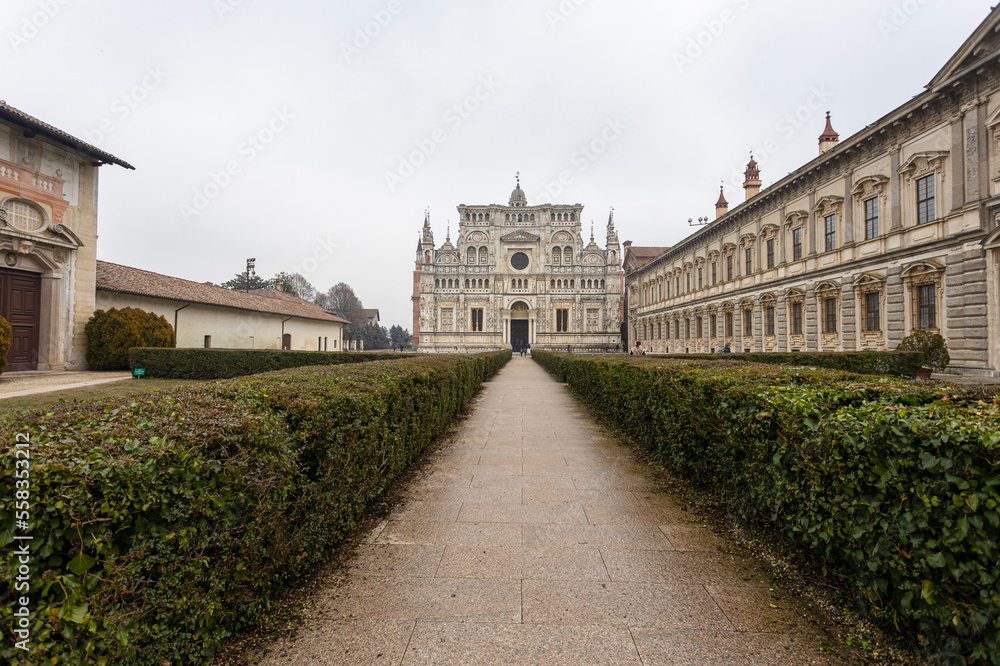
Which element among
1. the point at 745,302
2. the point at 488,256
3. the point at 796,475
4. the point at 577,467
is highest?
the point at 488,256

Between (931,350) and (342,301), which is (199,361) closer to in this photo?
(931,350)

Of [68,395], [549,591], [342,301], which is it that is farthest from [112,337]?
[342,301]

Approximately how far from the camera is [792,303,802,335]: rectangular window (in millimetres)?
23469

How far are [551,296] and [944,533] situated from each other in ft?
190

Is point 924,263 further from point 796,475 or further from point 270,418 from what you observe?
point 270,418

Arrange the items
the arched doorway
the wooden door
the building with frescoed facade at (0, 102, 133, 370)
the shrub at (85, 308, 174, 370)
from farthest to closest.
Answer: the arched doorway
the shrub at (85, 308, 174, 370)
the wooden door
the building with frescoed facade at (0, 102, 133, 370)

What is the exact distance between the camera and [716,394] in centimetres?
427

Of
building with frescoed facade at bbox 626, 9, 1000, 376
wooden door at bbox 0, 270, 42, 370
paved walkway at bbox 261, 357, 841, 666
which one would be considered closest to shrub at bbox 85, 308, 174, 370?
wooden door at bbox 0, 270, 42, 370

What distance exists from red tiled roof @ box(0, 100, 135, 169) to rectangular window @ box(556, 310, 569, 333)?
46650 mm

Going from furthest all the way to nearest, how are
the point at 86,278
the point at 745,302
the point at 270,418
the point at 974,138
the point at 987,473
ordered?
the point at 745,302 < the point at 86,278 < the point at 974,138 < the point at 270,418 < the point at 987,473

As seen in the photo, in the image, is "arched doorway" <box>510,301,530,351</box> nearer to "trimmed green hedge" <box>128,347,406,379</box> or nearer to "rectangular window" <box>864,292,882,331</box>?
"trimmed green hedge" <box>128,347,406,379</box>

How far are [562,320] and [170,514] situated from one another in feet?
192

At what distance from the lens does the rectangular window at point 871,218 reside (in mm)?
18641

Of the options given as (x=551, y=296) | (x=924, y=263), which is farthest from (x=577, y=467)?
(x=551, y=296)
